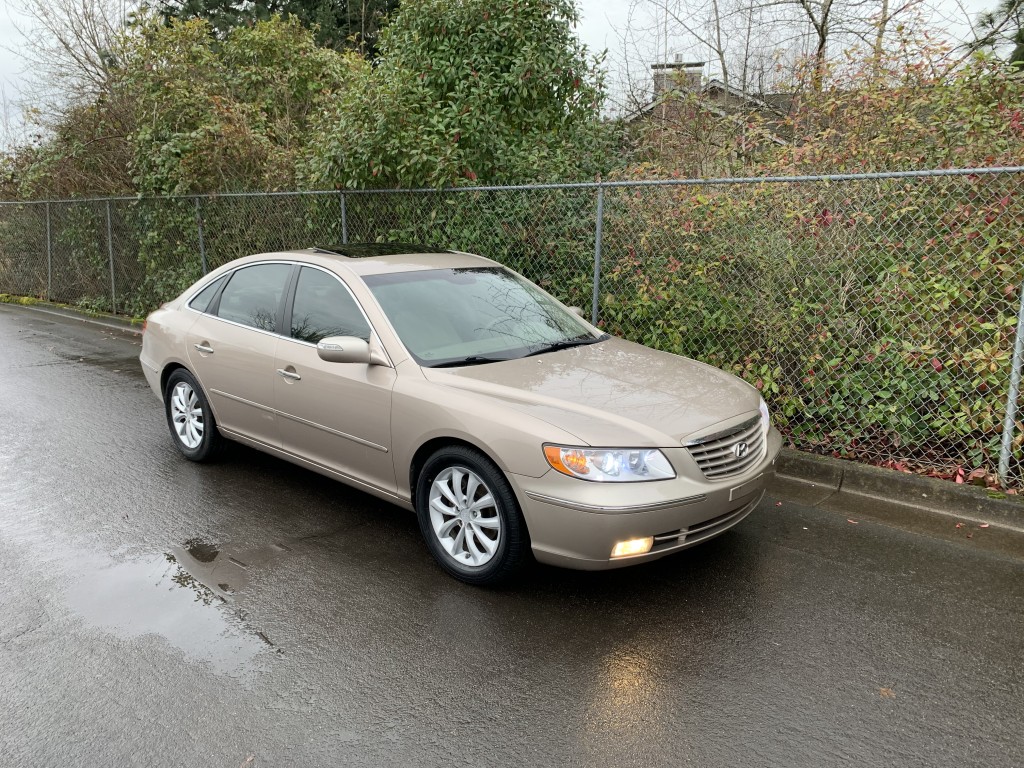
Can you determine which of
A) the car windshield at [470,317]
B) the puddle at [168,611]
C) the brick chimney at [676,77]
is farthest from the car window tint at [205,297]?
the brick chimney at [676,77]

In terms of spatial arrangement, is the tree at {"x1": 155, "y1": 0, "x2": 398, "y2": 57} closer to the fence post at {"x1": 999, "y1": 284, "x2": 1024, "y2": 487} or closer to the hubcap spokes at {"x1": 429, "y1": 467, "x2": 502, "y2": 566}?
the fence post at {"x1": 999, "y1": 284, "x2": 1024, "y2": 487}

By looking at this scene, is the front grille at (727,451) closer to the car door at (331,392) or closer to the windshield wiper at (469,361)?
the windshield wiper at (469,361)

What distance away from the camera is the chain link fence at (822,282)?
5105mm

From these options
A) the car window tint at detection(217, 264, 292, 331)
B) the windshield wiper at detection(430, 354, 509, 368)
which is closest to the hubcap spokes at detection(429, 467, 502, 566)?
the windshield wiper at detection(430, 354, 509, 368)

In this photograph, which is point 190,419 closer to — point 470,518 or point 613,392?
point 470,518

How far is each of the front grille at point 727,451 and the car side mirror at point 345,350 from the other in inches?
69.0

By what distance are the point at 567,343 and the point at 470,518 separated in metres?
1.38

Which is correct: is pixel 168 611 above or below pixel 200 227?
below

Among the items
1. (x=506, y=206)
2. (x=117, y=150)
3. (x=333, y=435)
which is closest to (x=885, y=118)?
(x=506, y=206)

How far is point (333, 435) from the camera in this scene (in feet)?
15.1

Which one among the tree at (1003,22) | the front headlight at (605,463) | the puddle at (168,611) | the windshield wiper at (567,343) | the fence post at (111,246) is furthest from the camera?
the fence post at (111,246)

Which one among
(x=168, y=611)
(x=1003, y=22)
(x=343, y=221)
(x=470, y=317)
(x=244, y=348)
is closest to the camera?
(x=168, y=611)

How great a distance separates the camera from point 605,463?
354cm

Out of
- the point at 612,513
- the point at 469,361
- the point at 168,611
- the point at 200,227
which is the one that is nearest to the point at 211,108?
the point at 200,227
